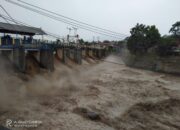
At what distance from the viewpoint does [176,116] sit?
16.2 m

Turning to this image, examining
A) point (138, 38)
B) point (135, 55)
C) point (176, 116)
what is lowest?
point (176, 116)

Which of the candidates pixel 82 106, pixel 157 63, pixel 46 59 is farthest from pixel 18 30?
pixel 157 63

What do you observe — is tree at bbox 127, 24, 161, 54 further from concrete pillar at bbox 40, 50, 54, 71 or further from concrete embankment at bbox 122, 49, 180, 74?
concrete pillar at bbox 40, 50, 54, 71

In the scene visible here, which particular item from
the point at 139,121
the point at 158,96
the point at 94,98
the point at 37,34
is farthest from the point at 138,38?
the point at 139,121

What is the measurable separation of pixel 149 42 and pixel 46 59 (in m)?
26.6

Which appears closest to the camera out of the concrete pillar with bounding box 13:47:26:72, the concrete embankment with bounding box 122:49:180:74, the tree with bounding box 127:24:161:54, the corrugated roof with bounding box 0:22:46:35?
the concrete pillar with bounding box 13:47:26:72

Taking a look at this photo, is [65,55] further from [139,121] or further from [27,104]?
[139,121]

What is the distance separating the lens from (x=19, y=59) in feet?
84.8

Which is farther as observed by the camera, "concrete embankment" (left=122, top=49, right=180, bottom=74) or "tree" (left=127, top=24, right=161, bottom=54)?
"tree" (left=127, top=24, right=161, bottom=54)

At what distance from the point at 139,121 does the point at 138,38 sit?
1462 inches
